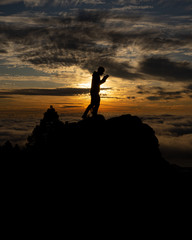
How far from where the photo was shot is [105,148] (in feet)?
58.9

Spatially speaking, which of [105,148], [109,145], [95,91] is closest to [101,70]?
[95,91]

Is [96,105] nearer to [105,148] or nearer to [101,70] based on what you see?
[101,70]

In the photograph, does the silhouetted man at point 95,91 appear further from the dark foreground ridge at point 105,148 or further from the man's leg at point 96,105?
the dark foreground ridge at point 105,148

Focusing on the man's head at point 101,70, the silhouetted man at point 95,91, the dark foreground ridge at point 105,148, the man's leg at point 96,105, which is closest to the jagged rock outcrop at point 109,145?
the dark foreground ridge at point 105,148

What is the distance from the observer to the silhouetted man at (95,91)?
18.8 metres

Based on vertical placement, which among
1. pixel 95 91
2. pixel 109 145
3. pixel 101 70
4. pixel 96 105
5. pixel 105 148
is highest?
pixel 101 70

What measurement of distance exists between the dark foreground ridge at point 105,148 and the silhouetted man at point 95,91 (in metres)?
0.75

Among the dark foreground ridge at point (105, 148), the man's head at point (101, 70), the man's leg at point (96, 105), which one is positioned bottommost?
the dark foreground ridge at point (105, 148)

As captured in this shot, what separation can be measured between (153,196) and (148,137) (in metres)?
4.55

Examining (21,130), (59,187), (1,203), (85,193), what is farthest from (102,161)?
(21,130)

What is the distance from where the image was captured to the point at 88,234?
17.6 m

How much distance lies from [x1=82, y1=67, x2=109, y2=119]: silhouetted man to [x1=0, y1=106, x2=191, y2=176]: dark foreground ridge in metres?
0.75

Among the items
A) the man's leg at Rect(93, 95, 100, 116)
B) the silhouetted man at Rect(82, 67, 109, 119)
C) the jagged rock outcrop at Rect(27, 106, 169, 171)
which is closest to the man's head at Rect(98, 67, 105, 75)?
the silhouetted man at Rect(82, 67, 109, 119)

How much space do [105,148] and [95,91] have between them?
460cm
